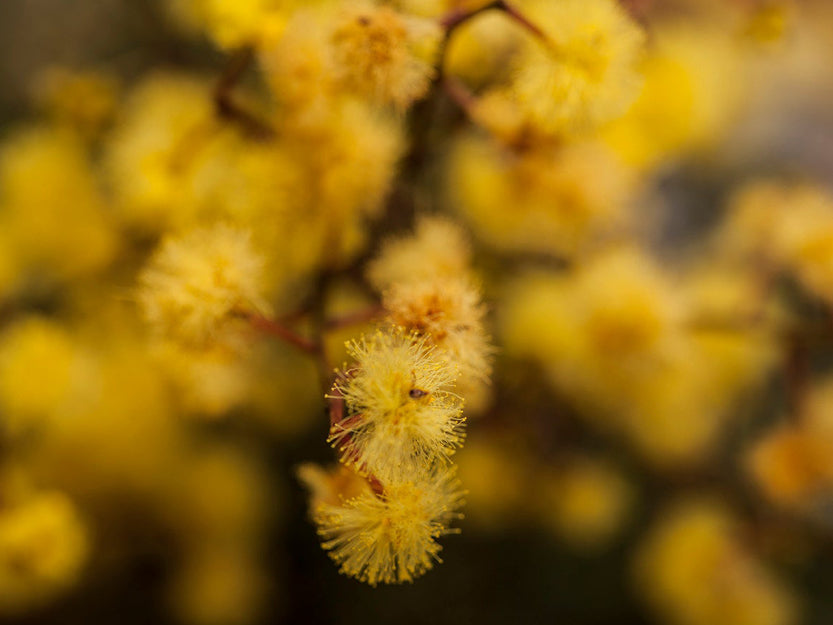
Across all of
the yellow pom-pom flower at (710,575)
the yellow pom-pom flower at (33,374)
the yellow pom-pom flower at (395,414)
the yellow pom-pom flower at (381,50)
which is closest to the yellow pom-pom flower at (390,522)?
the yellow pom-pom flower at (395,414)

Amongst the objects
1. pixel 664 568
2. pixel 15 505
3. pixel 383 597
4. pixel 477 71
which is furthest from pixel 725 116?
pixel 15 505

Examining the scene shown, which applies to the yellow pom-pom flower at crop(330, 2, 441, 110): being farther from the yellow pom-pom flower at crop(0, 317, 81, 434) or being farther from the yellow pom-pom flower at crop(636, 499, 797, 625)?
the yellow pom-pom flower at crop(636, 499, 797, 625)

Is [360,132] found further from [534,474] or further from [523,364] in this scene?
[534,474]

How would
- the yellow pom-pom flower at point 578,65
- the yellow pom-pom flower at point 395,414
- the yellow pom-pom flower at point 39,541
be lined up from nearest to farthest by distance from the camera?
1. the yellow pom-pom flower at point 395,414
2. the yellow pom-pom flower at point 578,65
3. the yellow pom-pom flower at point 39,541

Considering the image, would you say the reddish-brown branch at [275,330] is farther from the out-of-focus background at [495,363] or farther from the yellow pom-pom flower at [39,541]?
the yellow pom-pom flower at [39,541]

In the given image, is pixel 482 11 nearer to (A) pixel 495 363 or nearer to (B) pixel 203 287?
(B) pixel 203 287

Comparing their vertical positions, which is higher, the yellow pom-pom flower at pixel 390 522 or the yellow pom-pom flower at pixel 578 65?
the yellow pom-pom flower at pixel 578 65
